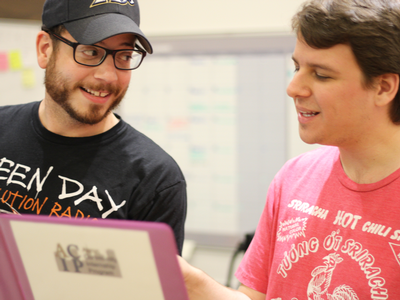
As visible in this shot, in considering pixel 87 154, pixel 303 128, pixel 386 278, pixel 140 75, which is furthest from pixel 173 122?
pixel 386 278

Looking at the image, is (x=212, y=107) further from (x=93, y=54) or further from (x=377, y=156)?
(x=377, y=156)

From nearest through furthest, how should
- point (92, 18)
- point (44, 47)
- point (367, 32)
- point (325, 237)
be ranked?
point (367, 32), point (325, 237), point (92, 18), point (44, 47)

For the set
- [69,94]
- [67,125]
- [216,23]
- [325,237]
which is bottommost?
[325,237]

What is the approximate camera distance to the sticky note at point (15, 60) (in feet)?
8.38

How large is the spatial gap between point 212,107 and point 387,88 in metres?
1.82

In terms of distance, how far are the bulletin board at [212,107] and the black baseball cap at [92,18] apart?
1510 mm

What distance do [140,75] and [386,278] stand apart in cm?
228

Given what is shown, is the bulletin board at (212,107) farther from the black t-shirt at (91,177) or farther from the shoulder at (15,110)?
the black t-shirt at (91,177)

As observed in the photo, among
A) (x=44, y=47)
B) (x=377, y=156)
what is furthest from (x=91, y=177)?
(x=377, y=156)

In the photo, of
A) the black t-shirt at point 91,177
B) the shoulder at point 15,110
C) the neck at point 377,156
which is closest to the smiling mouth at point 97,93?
the black t-shirt at point 91,177

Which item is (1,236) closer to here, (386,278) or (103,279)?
(103,279)

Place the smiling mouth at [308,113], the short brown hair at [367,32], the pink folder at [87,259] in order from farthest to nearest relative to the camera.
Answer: the smiling mouth at [308,113], the short brown hair at [367,32], the pink folder at [87,259]

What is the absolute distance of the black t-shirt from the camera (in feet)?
3.61

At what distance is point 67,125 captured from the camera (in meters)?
1.21
